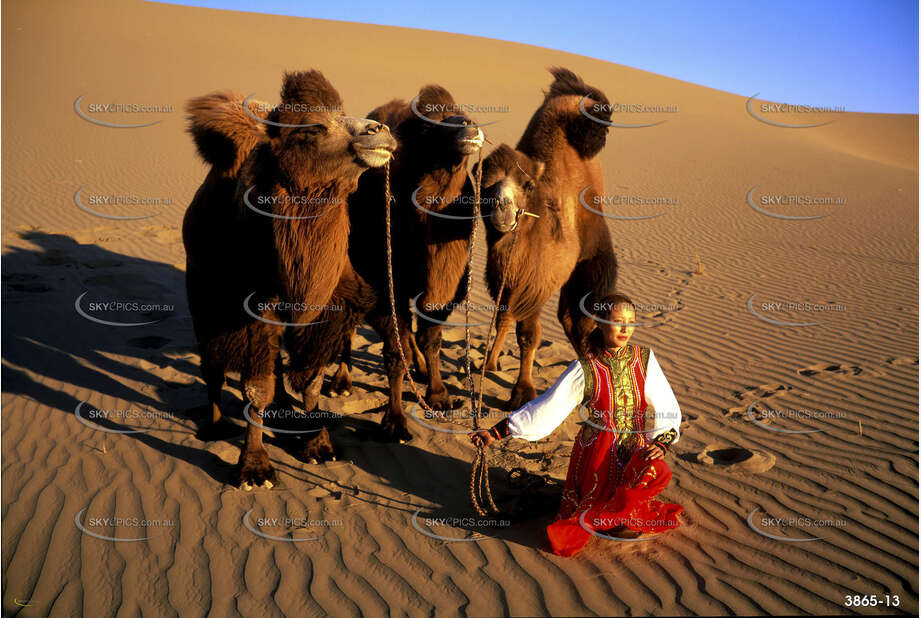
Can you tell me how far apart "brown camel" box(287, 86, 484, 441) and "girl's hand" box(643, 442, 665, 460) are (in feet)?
6.81

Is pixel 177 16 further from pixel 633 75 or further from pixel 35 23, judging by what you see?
pixel 633 75

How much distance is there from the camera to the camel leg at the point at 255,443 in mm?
4293

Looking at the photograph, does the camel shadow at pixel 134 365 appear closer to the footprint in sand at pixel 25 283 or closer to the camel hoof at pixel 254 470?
the footprint in sand at pixel 25 283

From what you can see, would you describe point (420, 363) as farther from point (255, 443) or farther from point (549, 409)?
point (549, 409)

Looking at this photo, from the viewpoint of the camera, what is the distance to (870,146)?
4297 centimetres

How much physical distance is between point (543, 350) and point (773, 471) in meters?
3.03

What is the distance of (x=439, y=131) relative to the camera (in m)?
4.33

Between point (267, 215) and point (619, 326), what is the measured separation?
217cm

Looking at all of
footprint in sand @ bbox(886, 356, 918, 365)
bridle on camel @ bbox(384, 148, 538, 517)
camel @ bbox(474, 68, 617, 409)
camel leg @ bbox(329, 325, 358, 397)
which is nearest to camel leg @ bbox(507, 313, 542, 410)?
camel @ bbox(474, 68, 617, 409)

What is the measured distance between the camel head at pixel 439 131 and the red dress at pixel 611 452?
5.57ft

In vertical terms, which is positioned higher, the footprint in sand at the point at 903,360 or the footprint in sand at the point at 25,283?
the footprint in sand at the point at 25,283

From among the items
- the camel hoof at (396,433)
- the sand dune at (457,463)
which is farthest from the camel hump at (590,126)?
the camel hoof at (396,433)

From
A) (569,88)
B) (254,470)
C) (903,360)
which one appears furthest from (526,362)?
(903,360)

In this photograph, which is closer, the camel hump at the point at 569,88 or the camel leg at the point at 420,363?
the camel hump at the point at 569,88
